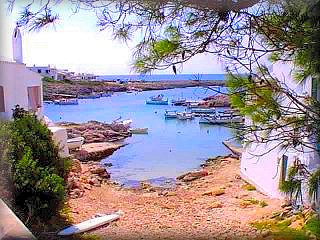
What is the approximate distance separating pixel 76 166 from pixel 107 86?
1504mm

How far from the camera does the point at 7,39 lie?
2.86 ft

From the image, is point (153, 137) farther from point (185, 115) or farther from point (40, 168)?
point (40, 168)

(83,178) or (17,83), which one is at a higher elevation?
(17,83)

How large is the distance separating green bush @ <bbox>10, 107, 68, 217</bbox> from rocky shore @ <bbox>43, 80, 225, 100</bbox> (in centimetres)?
51

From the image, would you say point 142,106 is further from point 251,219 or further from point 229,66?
point 251,219

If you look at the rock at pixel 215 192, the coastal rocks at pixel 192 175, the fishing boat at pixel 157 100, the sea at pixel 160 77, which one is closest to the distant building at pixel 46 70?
the sea at pixel 160 77

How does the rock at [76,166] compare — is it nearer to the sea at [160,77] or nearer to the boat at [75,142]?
the boat at [75,142]

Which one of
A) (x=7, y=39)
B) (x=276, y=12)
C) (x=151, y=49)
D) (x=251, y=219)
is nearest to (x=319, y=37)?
(x=276, y=12)

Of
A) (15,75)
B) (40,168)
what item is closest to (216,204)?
(40,168)

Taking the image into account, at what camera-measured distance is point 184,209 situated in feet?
6.41

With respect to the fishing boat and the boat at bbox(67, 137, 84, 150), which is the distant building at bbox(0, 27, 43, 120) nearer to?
the fishing boat

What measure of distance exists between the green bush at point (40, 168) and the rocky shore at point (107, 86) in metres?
0.51

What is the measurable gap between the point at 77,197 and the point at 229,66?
1.40 m

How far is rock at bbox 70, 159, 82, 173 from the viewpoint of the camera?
2.47 meters
